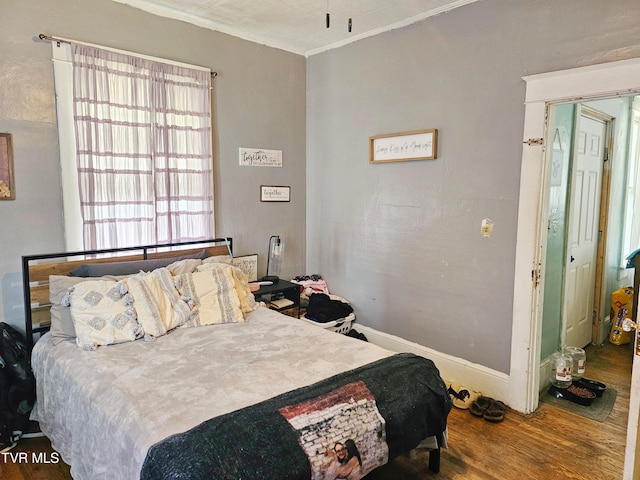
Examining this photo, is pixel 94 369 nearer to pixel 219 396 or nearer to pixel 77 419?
pixel 77 419

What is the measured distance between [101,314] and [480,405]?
244 cm

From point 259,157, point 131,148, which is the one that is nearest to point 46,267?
point 131,148

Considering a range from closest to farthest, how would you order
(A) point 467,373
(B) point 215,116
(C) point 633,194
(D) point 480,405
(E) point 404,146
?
(D) point 480,405, (A) point 467,373, (E) point 404,146, (B) point 215,116, (C) point 633,194

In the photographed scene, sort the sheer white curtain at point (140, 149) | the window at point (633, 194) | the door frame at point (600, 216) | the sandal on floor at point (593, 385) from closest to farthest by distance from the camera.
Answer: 1. the sheer white curtain at point (140, 149)
2. the sandal on floor at point (593, 385)
3. the door frame at point (600, 216)
4. the window at point (633, 194)

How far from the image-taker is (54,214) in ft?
9.07

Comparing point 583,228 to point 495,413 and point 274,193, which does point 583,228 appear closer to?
point 495,413

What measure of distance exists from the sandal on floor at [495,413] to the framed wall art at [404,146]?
1.77m

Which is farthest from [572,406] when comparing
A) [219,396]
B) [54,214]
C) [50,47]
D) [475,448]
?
[50,47]

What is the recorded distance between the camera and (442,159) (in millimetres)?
3121

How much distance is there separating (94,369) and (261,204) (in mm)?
2128

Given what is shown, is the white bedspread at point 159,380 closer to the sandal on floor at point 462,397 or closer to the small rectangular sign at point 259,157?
the sandal on floor at point 462,397

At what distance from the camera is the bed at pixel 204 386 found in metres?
1.52

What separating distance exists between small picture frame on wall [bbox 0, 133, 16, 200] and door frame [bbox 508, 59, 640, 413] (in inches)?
124

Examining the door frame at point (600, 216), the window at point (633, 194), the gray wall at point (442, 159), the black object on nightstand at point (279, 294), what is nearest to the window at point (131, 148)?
the black object on nightstand at point (279, 294)
